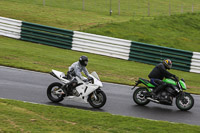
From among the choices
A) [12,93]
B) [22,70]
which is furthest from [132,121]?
[22,70]

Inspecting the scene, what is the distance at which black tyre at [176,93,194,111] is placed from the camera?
12.0m

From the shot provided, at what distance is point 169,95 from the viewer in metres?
12.2

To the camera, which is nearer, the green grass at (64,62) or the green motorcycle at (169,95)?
the green motorcycle at (169,95)

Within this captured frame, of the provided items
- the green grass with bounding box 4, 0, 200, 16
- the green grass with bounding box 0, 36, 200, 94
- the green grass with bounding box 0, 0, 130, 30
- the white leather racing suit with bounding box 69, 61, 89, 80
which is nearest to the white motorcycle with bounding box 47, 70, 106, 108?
the white leather racing suit with bounding box 69, 61, 89, 80

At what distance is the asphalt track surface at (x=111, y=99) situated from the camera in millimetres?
11188

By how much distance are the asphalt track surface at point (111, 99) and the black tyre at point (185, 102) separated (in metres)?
0.17

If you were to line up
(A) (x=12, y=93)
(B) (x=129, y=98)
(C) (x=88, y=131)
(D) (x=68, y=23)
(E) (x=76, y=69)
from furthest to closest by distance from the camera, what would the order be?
(D) (x=68, y=23)
(B) (x=129, y=98)
(A) (x=12, y=93)
(E) (x=76, y=69)
(C) (x=88, y=131)

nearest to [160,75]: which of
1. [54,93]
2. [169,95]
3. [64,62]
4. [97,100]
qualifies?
[169,95]

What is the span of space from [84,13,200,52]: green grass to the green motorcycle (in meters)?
13.6

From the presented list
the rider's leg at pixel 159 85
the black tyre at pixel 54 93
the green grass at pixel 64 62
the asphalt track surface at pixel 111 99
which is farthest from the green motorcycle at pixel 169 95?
the green grass at pixel 64 62

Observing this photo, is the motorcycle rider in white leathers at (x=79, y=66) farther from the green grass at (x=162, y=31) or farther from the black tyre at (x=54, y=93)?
the green grass at (x=162, y=31)

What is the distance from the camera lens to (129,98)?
43.7ft

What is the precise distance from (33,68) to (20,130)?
9129 mm

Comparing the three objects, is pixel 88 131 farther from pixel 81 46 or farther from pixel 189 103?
pixel 81 46
